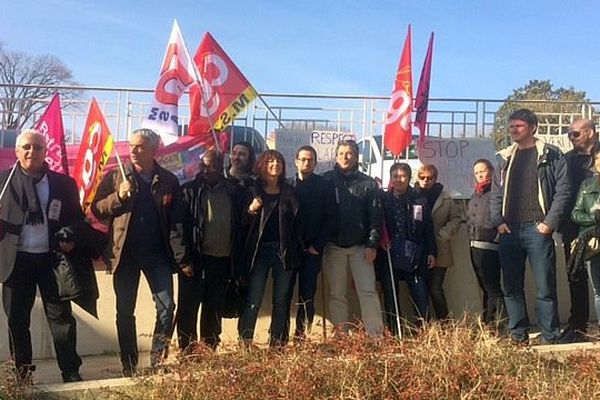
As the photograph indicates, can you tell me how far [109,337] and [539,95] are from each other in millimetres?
38803

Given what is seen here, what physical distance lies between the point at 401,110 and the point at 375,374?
184 inches

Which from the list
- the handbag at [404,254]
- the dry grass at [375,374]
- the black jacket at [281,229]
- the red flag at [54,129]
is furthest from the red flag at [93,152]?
the handbag at [404,254]

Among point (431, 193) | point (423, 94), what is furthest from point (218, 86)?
point (431, 193)

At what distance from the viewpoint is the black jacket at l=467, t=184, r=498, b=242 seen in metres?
6.37

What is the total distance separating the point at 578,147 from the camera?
5.97m

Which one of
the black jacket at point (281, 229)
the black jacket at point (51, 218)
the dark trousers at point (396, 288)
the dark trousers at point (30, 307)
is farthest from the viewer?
the dark trousers at point (396, 288)

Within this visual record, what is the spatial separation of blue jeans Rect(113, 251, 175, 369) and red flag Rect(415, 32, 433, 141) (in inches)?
173

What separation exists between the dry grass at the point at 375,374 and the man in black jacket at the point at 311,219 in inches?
61.8

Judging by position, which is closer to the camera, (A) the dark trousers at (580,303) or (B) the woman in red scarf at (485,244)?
(A) the dark trousers at (580,303)

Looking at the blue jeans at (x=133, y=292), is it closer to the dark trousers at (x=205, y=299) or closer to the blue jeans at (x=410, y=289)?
the dark trousers at (x=205, y=299)

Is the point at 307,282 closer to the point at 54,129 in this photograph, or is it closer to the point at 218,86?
the point at 54,129

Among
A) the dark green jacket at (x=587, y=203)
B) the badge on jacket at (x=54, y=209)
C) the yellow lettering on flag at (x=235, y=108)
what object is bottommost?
the badge on jacket at (x=54, y=209)

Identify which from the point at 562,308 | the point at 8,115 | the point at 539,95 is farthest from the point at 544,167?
the point at 539,95

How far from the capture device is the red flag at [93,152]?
5766 millimetres
